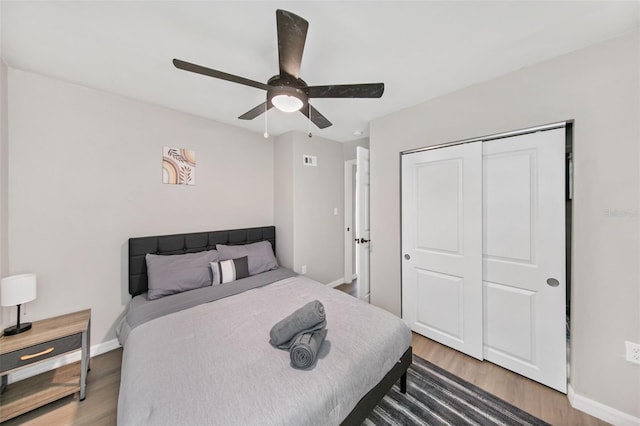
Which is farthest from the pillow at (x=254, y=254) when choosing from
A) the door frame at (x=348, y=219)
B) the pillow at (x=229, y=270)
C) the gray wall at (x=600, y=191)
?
the gray wall at (x=600, y=191)

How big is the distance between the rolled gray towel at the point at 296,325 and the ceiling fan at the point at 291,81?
1.35m

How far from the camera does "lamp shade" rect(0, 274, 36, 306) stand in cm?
157

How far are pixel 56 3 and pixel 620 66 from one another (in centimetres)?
335

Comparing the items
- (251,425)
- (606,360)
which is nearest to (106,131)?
(251,425)

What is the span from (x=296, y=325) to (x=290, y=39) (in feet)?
5.20

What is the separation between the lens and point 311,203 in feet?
11.5

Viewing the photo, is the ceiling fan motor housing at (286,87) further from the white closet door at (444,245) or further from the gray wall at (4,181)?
the gray wall at (4,181)

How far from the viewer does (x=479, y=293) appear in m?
2.06

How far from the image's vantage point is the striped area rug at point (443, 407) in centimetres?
152

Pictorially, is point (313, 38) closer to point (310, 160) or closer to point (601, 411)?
point (310, 160)

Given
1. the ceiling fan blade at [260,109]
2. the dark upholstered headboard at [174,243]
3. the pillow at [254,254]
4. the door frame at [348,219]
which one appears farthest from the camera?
the door frame at [348,219]

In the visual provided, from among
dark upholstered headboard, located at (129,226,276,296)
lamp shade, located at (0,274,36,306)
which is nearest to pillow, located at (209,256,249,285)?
dark upholstered headboard, located at (129,226,276,296)

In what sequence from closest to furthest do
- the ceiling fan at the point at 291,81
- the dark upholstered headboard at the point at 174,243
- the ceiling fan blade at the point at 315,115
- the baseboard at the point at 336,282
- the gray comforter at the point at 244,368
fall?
1. the gray comforter at the point at 244,368
2. the ceiling fan at the point at 291,81
3. the ceiling fan blade at the point at 315,115
4. the dark upholstered headboard at the point at 174,243
5. the baseboard at the point at 336,282

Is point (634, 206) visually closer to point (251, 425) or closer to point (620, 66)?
point (620, 66)
